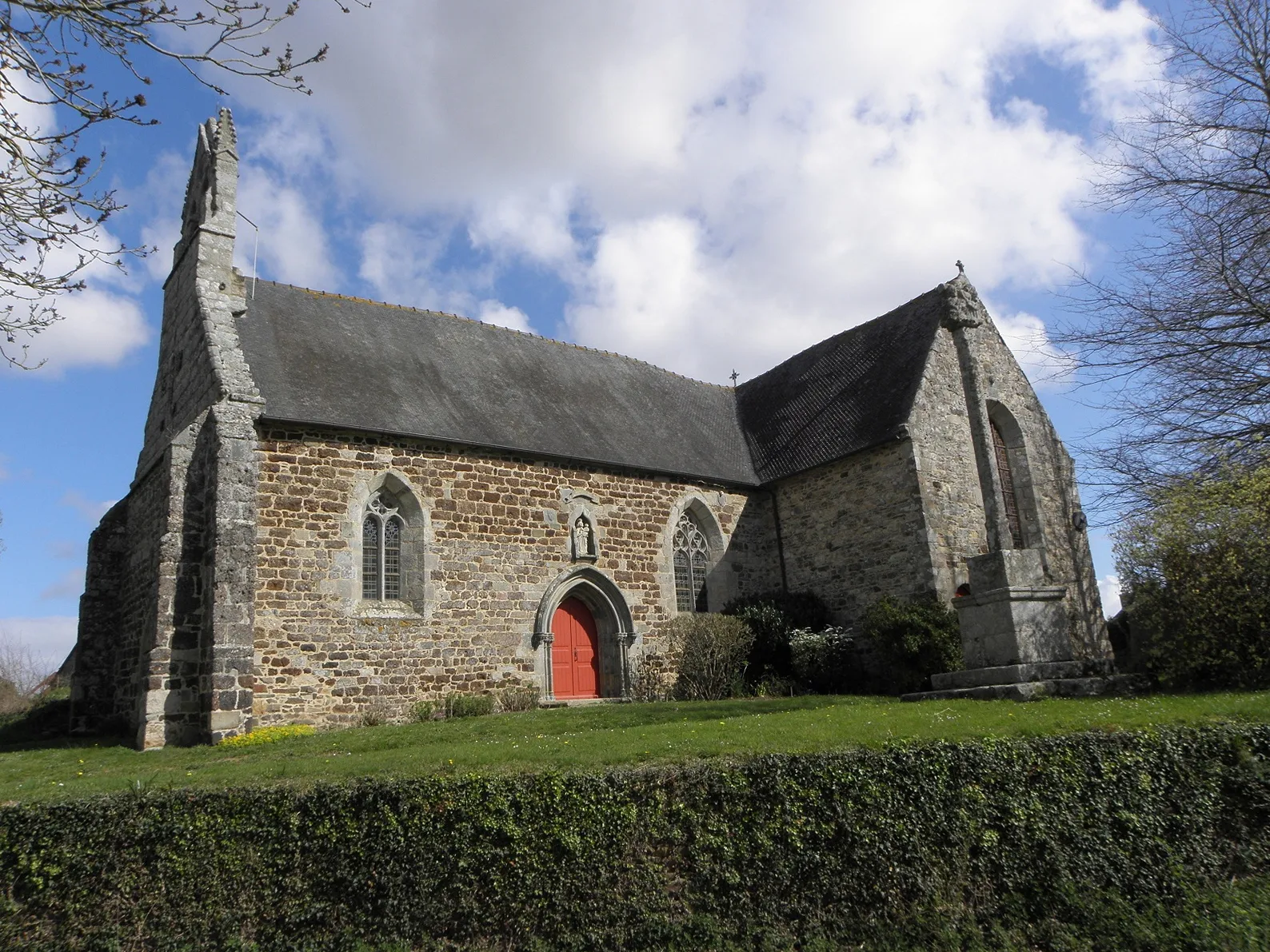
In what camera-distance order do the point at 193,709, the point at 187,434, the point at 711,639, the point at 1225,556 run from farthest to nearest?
the point at 711,639 < the point at 187,434 < the point at 193,709 < the point at 1225,556

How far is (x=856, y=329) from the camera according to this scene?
69.3ft

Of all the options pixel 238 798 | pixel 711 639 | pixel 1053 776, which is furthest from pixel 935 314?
pixel 238 798

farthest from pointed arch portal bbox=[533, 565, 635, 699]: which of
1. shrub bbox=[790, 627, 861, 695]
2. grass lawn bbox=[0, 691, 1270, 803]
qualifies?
grass lawn bbox=[0, 691, 1270, 803]

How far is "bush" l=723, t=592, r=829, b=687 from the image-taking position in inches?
661

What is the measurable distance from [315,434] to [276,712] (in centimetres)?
423

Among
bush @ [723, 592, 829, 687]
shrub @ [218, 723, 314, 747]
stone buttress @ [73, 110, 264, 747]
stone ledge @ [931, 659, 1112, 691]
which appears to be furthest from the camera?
bush @ [723, 592, 829, 687]

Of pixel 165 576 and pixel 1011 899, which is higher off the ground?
pixel 165 576

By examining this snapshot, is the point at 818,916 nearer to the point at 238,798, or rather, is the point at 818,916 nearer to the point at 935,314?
the point at 238,798

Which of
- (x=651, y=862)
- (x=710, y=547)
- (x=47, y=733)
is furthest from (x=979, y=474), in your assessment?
(x=47, y=733)

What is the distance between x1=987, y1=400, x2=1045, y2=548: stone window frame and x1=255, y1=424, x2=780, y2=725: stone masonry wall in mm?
7427

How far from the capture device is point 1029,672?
10.7 m

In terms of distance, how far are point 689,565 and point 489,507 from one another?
4.76 meters

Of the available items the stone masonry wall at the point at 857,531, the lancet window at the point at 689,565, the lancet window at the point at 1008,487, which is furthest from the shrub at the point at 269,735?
the lancet window at the point at 1008,487

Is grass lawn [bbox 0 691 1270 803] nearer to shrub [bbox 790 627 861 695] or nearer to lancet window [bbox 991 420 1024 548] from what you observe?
shrub [bbox 790 627 861 695]
